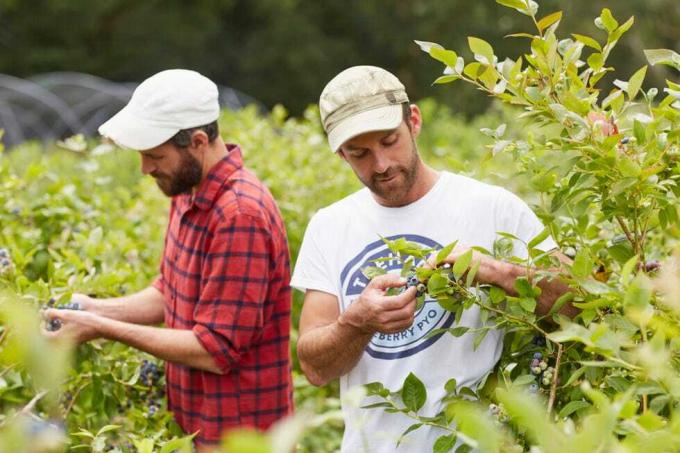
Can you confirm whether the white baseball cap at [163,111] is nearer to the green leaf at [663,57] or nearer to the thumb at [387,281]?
the thumb at [387,281]

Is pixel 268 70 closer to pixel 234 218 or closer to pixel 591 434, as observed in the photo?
pixel 234 218

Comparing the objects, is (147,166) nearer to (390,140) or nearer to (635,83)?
(390,140)

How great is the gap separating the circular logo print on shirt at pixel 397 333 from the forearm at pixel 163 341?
564 millimetres

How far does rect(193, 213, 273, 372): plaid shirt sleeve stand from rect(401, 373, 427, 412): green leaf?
775mm

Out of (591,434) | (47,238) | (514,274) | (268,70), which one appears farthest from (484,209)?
(268,70)

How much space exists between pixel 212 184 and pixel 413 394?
104cm

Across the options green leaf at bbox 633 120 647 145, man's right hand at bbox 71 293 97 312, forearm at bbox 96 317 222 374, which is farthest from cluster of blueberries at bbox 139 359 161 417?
green leaf at bbox 633 120 647 145

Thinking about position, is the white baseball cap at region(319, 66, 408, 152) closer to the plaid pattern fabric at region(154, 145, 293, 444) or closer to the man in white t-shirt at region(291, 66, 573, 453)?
the man in white t-shirt at region(291, 66, 573, 453)

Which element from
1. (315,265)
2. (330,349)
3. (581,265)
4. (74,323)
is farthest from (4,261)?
(581,265)

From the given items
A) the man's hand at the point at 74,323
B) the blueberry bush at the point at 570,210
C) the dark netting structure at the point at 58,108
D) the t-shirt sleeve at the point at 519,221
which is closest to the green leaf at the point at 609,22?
the blueberry bush at the point at 570,210

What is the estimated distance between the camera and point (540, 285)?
216 centimetres

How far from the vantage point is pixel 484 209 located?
2381 mm

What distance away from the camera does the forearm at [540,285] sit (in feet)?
6.97

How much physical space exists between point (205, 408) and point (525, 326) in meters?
1.17
